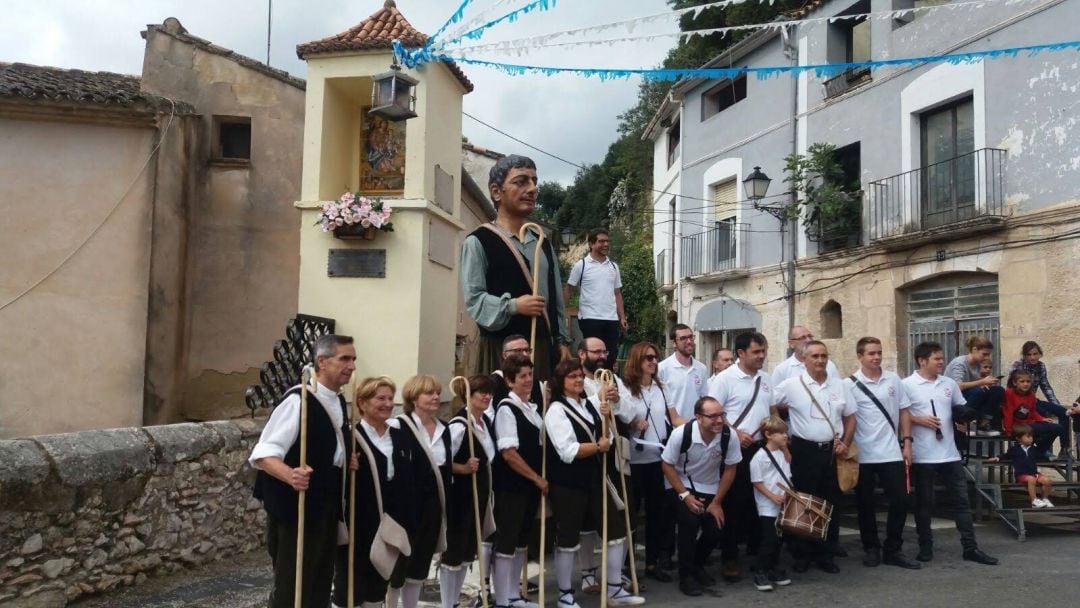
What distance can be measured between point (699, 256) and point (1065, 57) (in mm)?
9802

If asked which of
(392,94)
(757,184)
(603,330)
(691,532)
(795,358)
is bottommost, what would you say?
(691,532)

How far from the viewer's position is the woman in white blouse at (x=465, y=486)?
4.96 m

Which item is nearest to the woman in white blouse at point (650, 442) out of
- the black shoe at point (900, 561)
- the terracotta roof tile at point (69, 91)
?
the black shoe at point (900, 561)

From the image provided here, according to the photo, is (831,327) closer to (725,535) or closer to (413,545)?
(725,535)

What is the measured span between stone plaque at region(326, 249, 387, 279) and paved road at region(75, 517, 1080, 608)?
338cm

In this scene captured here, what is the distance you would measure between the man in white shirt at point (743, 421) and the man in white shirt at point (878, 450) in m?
0.71

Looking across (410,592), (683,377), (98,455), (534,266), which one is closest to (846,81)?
(683,377)

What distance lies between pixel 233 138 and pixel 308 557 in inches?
329

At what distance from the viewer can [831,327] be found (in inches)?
643

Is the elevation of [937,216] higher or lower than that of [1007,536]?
higher

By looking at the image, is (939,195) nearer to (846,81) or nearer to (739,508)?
(846,81)

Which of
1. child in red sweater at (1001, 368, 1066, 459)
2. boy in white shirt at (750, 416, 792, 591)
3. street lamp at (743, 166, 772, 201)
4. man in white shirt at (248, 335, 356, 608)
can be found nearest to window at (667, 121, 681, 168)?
street lamp at (743, 166, 772, 201)

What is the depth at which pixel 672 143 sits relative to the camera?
24031mm

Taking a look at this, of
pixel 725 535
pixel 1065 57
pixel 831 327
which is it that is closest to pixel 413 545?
pixel 725 535
